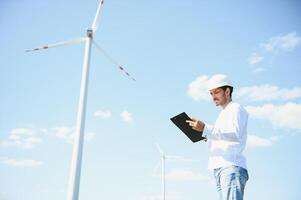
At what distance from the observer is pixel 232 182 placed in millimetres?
5480

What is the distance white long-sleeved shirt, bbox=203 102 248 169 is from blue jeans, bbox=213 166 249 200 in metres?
0.11

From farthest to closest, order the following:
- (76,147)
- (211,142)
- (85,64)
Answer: (85,64)
(76,147)
(211,142)

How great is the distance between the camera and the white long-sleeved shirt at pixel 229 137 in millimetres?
5758

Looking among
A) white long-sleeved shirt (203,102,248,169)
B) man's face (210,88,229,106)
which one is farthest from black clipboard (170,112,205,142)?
man's face (210,88,229,106)

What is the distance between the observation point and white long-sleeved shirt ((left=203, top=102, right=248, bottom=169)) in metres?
5.76

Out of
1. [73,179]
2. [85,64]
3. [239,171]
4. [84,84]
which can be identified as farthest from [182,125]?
[85,64]

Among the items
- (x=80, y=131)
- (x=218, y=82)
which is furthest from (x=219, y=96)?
(x=80, y=131)

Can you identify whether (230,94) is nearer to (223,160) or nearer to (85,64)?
(223,160)

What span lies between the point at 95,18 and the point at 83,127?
6778mm

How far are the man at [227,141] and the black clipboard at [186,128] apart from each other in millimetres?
403

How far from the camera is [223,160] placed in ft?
19.0

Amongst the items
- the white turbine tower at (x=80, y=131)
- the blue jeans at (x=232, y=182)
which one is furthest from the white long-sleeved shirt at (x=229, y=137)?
the white turbine tower at (x=80, y=131)

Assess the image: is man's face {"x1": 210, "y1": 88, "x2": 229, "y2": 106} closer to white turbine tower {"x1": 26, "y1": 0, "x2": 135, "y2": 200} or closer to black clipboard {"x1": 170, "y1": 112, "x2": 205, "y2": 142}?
black clipboard {"x1": 170, "y1": 112, "x2": 205, "y2": 142}

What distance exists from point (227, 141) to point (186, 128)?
3.94 feet
